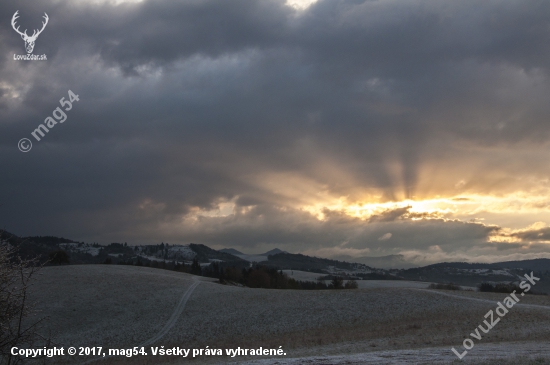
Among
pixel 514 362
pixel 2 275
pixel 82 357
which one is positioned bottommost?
pixel 82 357

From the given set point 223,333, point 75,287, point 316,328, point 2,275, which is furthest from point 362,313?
point 75,287

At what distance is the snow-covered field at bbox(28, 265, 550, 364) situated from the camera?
33.3 metres

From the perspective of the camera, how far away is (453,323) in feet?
134

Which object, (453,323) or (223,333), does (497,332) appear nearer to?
(453,323)

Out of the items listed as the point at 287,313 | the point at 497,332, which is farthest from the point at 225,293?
the point at 497,332

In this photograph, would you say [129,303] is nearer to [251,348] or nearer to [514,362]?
[251,348]

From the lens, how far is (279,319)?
53812 millimetres

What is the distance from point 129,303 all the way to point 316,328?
35112 millimetres

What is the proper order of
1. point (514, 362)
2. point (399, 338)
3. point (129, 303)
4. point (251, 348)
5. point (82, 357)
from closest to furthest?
point (514, 362)
point (399, 338)
point (251, 348)
point (82, 357)
point (129, 303)

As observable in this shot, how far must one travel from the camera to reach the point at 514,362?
1792cm

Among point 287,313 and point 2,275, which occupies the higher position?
point 2,275

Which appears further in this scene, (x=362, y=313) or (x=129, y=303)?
(x=129, y=303)

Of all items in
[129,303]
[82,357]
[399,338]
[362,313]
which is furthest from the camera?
[129,303]

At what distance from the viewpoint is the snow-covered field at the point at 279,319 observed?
109 feet
